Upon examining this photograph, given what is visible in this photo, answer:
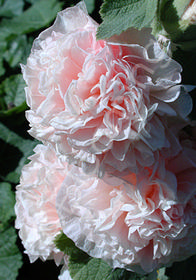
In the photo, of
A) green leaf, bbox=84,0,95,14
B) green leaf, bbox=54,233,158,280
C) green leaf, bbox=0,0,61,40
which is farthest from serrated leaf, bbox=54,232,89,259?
green leaf, bbox=0,0,61,40

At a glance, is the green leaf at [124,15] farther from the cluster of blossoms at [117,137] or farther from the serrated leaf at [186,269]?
the serrated leaf at [186,269]

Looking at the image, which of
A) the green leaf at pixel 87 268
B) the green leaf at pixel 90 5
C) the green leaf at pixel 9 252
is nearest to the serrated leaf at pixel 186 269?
the green leaf at pixel 87 268

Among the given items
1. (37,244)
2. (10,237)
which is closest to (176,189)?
(37,244)

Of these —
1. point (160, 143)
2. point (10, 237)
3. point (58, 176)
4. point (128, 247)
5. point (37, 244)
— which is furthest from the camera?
point (10, 237)

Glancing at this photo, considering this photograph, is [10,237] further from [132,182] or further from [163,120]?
[163,120]

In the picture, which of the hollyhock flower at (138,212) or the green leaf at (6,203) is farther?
the green leaf at (6,203)

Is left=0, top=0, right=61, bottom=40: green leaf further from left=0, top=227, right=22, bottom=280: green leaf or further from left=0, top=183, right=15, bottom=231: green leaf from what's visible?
left=0, top=227, right=22, bottom=280: green leaf

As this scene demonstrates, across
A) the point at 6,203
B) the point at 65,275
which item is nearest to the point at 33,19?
the point at 6,203
